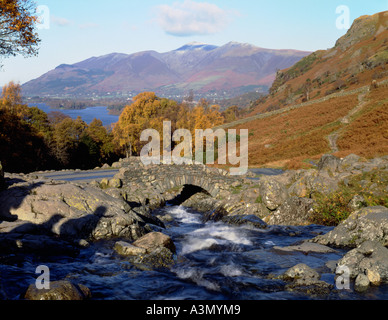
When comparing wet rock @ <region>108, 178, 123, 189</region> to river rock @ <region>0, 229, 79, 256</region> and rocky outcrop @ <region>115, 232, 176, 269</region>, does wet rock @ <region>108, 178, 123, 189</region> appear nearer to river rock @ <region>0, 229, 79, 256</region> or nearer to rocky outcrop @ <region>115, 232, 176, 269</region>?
rocky outcrop @ <region>115, 232, 176, 269</region>

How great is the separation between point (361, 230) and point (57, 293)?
10.2 meters


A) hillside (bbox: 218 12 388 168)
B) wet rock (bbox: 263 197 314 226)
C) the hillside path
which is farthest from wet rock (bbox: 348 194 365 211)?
the hillside path

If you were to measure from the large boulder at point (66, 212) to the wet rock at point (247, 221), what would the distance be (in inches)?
203

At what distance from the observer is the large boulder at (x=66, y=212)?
1241 cm

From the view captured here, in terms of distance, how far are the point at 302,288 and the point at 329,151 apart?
35.0 meters

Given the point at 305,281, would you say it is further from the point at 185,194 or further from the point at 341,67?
the point at 341,67

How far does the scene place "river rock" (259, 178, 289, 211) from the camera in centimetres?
1791

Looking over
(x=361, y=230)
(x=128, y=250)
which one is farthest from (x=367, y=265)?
(x=128, y=250)

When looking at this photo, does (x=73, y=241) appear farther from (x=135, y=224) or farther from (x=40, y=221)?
(x=135, y=224)

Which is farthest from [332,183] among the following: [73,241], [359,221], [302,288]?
[73,241]

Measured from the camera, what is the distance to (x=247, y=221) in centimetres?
1681

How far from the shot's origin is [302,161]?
1486 inches

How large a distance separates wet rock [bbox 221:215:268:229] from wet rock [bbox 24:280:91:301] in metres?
10.3

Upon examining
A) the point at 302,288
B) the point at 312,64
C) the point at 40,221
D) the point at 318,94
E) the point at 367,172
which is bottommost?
the point at 302,288
